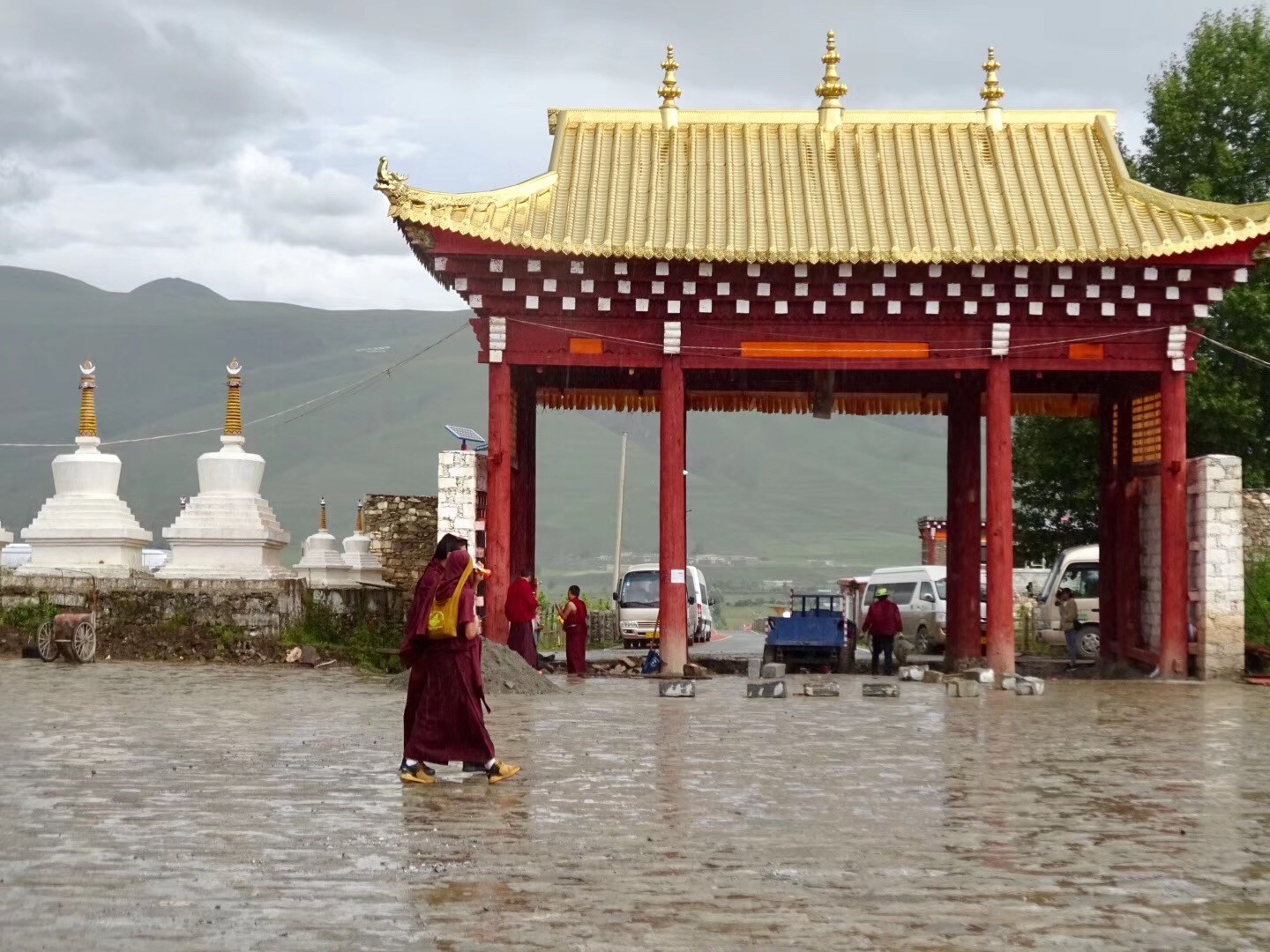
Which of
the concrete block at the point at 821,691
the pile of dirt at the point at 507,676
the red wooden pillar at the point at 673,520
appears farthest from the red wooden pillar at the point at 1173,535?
the pile of dirt at the point at 507,676

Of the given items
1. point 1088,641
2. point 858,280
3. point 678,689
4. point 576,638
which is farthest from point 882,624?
point 678,689

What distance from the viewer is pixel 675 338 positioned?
25.7m

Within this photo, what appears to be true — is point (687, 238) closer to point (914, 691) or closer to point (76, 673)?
point (914, 691)

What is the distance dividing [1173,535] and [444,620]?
15605mm

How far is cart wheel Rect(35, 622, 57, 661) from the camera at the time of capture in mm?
25156

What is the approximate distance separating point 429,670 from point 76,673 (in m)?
11.9

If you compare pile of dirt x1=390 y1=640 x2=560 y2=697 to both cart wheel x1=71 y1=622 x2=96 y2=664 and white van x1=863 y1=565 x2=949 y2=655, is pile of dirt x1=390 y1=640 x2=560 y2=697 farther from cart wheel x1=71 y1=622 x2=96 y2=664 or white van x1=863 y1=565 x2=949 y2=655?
white van x1=863 y1=565 x2=949 y2=655

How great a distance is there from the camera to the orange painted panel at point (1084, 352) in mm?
25766

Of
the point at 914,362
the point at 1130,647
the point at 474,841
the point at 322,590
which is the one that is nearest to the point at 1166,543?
the point at 1130,647

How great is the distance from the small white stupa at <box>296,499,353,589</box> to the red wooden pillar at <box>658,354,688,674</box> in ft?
30.5

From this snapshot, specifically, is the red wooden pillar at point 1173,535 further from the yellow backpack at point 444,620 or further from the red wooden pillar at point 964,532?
the yellow backpack at point 444,620

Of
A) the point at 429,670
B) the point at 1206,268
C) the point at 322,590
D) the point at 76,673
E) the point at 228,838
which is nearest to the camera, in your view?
the point at 228,838

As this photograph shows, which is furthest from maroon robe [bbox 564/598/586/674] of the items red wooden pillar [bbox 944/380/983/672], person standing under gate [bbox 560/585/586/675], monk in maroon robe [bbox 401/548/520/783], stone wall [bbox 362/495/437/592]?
monk in maroon robe [bbox 401/548/520/783]

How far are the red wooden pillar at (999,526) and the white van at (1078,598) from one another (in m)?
9.17
